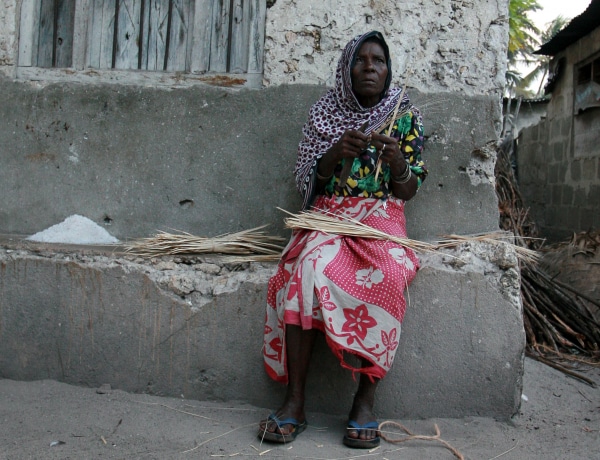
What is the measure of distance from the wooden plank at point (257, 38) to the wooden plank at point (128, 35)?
0.64 m

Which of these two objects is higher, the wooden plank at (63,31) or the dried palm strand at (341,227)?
the wooden plank at (63,31)

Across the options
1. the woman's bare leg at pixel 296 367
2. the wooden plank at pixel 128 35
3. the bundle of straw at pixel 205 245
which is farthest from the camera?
the wooden plank at pixel 128 35

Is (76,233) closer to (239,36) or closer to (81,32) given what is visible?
(81,32)

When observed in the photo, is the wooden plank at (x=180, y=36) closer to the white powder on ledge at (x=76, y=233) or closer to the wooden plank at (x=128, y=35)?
the wooden plank at (x=128, y=35)

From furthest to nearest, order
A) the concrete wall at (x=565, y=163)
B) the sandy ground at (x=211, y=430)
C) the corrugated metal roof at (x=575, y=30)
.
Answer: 1. the concrete wall at (x=565, y=163)
2. the corrugated metal roof at (x=575, y=30)
3. the sandy ground at (x=211, y=430)

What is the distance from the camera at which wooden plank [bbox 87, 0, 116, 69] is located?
349 centimetres

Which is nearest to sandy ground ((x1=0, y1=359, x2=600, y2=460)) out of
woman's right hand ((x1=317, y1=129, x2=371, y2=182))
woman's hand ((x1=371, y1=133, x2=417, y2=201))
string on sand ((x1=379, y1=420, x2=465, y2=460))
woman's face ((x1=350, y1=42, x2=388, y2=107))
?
string on sand ((x1=379, y1=420, x2=465, y2=460))

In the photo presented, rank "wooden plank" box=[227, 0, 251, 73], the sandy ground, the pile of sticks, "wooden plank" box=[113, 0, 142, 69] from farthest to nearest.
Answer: the pile of sticks, "wooden plank" box=[113, 0, 142, 69], "wooden plank" box=[227, 0, 251, 73], the sandy ground

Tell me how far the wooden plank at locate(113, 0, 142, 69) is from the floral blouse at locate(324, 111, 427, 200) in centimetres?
141

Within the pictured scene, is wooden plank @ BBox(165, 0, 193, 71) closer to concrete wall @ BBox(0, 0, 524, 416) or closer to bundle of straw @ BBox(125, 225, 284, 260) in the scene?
concrete wall @ BBox(0, 0, 524, 416)

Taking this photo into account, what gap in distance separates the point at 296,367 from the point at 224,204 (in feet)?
Answer: 3.34

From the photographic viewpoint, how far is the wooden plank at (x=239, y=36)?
338cm

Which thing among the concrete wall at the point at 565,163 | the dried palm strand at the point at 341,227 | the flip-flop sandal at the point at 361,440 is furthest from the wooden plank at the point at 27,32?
the concrete wall at the point at 565,163

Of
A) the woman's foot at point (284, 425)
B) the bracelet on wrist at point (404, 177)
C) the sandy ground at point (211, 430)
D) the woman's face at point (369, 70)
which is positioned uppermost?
the woman's face at point (369, 70)
